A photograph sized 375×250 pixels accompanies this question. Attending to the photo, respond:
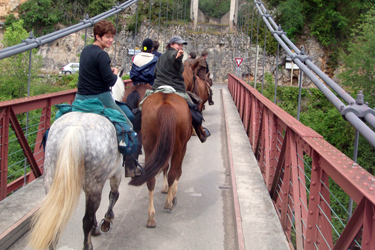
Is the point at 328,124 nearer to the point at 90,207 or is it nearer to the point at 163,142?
the point at 163,142

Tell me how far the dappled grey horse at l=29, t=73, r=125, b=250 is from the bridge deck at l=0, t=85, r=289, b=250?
2.31 feet

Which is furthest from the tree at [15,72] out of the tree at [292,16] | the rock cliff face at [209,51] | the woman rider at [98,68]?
the woman rider at [98,68]

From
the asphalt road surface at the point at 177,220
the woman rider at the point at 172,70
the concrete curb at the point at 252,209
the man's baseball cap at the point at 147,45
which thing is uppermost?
the man's baseball cap at the point at 147,45

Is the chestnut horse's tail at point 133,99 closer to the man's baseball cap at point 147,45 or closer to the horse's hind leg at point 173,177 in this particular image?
the man's baseball cap at point 147,45

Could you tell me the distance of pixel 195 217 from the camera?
439 centimetres

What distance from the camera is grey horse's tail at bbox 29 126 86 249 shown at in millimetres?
2740

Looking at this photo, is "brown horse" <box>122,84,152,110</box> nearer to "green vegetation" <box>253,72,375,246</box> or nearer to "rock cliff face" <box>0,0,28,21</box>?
"green vegetation" <box>253,72,375,246</box>

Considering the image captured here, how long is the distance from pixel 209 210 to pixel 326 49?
1733 inches

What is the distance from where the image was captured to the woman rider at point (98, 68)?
338 centimetres

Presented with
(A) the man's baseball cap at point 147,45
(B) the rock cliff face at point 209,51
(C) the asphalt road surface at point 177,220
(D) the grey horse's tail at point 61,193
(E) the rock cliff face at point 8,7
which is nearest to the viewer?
(D) the grey horse's tail at point 61,193

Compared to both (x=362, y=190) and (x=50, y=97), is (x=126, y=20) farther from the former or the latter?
(x=362, y=190)

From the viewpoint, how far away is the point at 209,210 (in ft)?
15.2

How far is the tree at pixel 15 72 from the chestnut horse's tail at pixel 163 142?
102 ft

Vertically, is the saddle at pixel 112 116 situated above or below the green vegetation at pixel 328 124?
above
